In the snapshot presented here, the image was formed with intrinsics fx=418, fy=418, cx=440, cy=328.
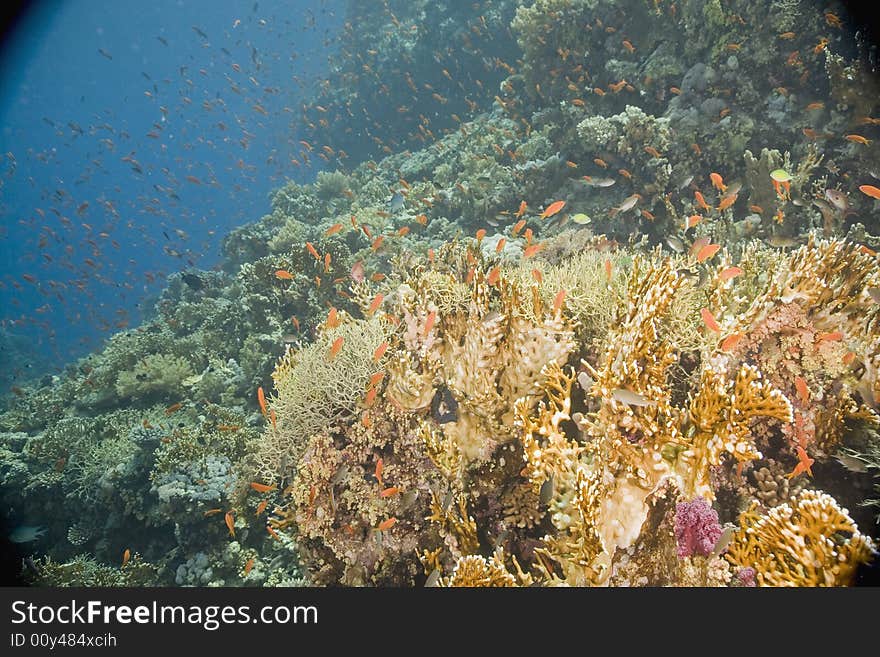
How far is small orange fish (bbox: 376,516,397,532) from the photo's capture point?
11.1ft

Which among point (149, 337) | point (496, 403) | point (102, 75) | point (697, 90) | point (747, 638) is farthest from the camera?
point (102, 75)

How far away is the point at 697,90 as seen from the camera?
908 centimetres

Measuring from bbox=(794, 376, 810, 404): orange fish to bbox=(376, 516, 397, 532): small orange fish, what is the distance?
132 inches

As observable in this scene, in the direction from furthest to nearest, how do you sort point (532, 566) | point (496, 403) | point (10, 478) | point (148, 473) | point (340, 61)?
1. point (340, 61)
2. point (10, 478)
3. point (148, 473)
4. point (496, 403)
5. point (532, 566)

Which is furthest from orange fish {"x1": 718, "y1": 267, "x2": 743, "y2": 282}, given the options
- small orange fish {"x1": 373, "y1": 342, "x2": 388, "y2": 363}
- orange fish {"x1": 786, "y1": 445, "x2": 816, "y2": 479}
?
small orange fish {"x1": 373, "y1": 342, "x2": 388, "y2": 363}

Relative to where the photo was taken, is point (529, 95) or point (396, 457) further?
point (529, 95)

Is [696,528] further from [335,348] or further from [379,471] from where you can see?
[335,348]

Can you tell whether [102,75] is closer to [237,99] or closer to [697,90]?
[237,99]

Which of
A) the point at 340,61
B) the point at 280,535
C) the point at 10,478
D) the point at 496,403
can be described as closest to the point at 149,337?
the point at 10,478

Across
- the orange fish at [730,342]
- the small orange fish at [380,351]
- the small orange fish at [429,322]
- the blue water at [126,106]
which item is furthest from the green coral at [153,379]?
the blue water at [126,106]

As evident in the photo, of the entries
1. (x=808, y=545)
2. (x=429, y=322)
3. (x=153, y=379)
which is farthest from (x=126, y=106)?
(x=808, y=545)

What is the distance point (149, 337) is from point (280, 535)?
7.86 m

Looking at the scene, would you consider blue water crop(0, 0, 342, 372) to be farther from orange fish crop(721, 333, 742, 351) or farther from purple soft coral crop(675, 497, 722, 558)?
purple soft coral crop(675, 497, 722, 558)

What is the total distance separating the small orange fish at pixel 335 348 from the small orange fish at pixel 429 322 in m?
0.89
